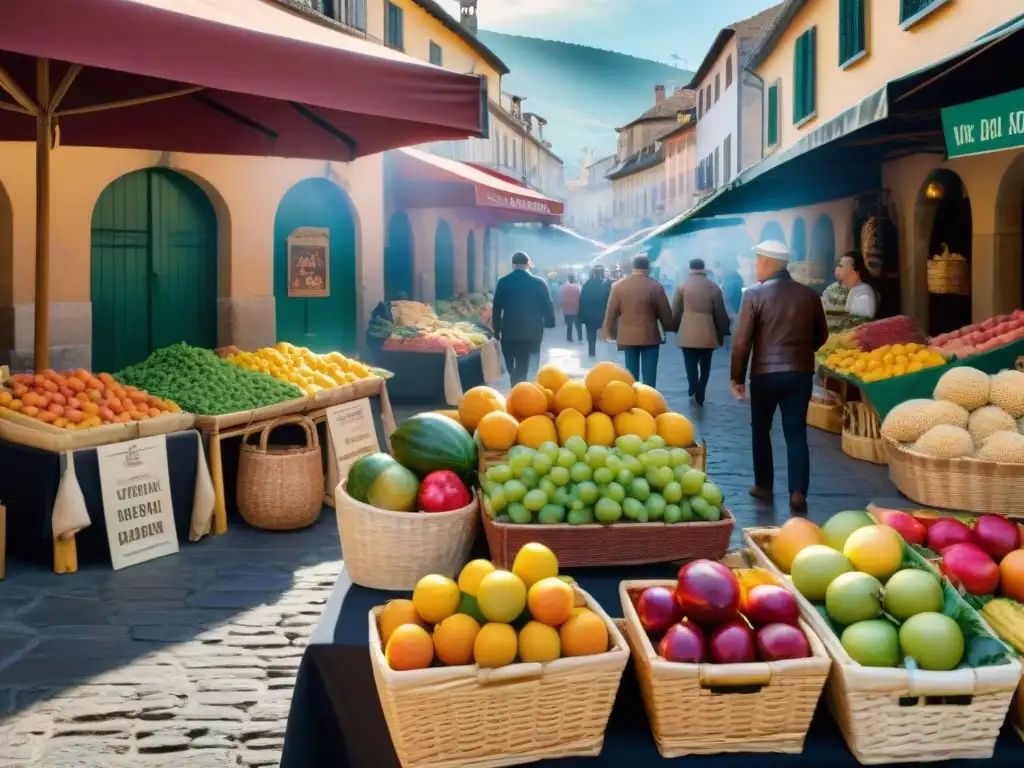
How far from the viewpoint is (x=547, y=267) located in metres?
79.8

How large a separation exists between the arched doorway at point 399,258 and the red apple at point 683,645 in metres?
16.6

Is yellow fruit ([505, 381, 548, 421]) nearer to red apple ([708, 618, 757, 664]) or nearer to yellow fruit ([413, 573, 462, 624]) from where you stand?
yellow fruit ([413, 573, 462, 624])

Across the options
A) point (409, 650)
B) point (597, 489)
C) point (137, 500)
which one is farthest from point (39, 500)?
point (409, 650)

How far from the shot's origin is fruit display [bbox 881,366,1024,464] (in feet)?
20.1

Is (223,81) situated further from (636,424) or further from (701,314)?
(701,314)

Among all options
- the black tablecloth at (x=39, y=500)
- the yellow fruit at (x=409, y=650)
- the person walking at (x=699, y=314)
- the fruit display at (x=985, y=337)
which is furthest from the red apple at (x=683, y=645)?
the person walking at (x=699, y=314)

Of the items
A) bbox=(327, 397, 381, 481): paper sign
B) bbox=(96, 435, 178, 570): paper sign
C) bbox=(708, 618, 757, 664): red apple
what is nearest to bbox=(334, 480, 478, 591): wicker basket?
bbox=(708, 618, 757, 664): red apple

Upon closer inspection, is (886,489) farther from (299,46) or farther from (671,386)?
(671,386)

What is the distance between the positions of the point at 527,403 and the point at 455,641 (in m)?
1.66

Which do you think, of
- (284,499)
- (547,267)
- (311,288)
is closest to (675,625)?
(284,499)

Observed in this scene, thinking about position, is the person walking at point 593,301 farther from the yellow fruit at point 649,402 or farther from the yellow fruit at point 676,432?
the yellow fruit at point 676,432

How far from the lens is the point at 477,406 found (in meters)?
3.98

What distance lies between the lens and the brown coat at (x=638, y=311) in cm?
1175

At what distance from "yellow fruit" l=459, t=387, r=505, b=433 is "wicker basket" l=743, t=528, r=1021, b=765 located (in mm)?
1956
